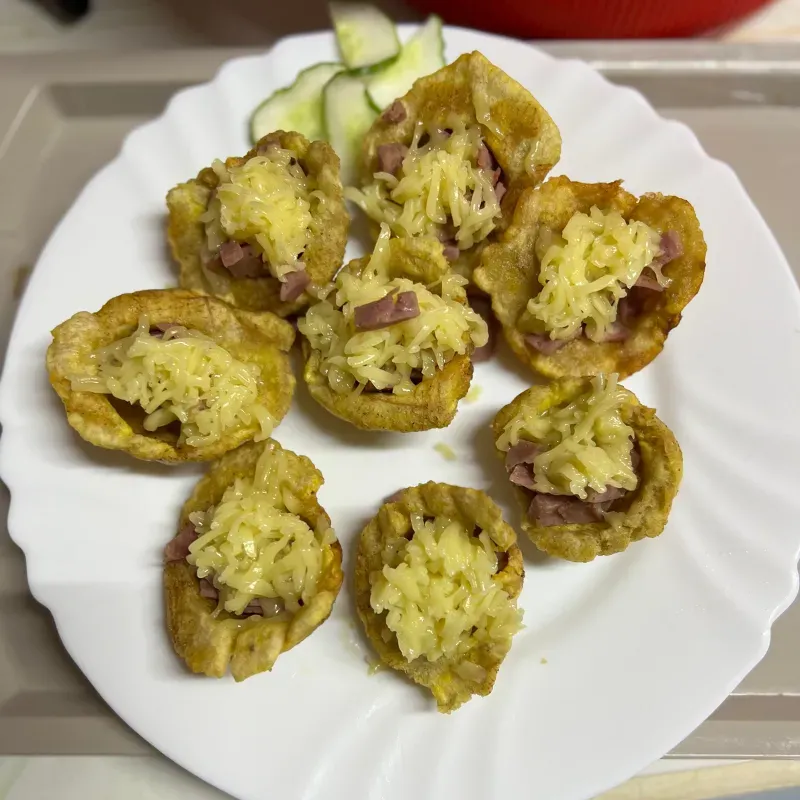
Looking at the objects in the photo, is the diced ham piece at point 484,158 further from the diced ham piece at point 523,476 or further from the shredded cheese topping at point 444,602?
the shredded cheese topping at point 444,602

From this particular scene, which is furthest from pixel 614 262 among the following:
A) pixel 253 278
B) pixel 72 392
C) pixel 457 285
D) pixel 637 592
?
pixel 72 392

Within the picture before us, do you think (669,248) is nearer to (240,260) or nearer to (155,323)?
(240,260)

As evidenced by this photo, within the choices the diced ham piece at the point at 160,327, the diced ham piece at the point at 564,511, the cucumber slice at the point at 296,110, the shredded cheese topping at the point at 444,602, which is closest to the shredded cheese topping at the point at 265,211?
the diced ham piece at the point at 160,327

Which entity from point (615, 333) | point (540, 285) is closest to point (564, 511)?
point (615, 333)

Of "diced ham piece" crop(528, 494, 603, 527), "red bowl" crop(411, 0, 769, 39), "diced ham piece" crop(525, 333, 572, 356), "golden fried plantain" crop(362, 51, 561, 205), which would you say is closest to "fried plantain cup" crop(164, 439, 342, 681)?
"diced ham piece" crop(528, 494, 603, 527)

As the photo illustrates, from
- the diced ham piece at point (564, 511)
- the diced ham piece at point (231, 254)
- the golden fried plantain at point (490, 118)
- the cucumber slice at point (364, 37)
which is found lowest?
the diced ham piece at point (564, 511)

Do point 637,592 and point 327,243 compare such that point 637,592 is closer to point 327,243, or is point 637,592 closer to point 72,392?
point 327,243
